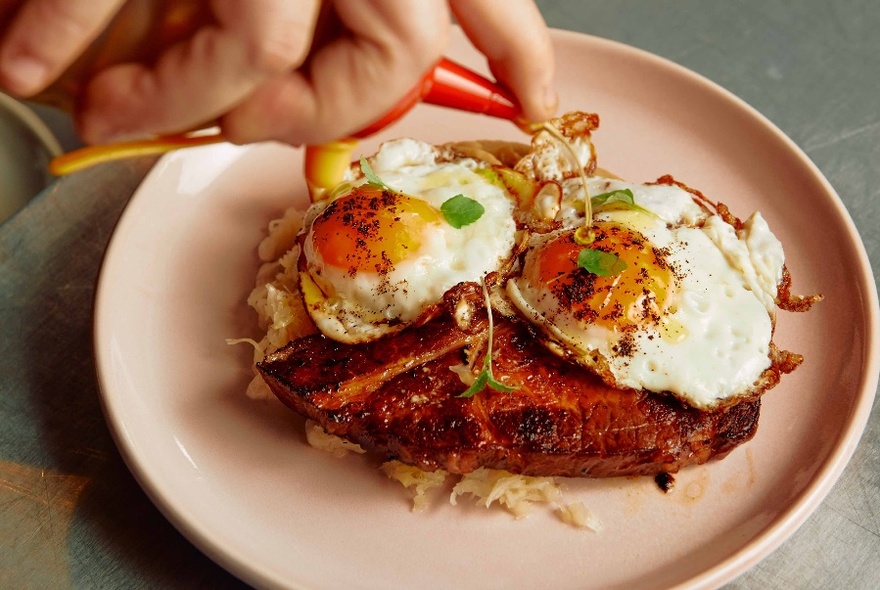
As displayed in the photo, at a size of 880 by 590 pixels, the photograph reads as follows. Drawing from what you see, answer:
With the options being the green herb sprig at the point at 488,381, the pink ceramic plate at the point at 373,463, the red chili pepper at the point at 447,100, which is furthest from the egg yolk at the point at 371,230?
the red chili pepper at the point at 447,100

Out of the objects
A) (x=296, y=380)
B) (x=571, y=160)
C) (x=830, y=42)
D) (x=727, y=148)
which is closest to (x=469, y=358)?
(x=296, y=380)

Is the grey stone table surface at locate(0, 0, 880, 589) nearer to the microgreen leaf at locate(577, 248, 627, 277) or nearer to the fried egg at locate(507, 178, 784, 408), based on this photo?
the fried egg at locate(507, 178, 784, 408)

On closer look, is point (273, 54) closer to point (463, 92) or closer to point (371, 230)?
point (463, 92)

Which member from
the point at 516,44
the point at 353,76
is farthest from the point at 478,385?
the point at 353,76

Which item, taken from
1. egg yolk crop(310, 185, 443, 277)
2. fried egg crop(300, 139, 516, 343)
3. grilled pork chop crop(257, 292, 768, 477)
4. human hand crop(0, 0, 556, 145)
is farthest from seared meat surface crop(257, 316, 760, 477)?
human hand crop(0, 0, 556, 145)

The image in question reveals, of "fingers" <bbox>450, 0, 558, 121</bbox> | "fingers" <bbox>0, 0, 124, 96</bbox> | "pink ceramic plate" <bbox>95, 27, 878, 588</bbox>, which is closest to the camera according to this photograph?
"fingers" <bbox>0, 0, 124, 96</bbox>

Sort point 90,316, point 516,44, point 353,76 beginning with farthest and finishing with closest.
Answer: point 90,316
point 516,44
point 353,76
